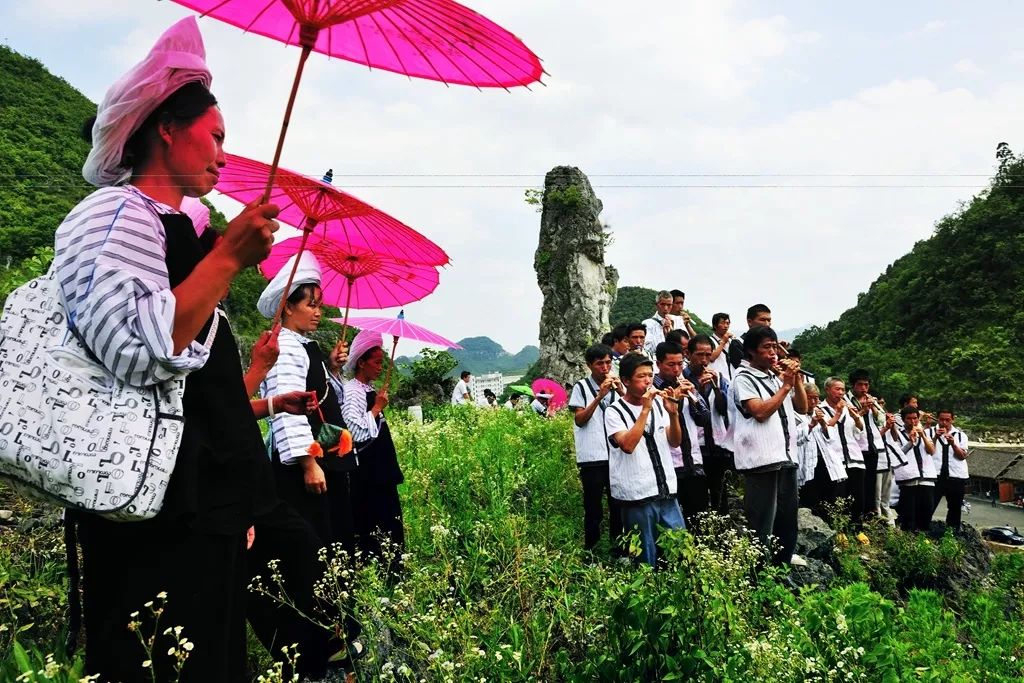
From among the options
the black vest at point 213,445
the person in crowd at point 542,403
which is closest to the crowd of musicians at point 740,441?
the black vest at point 213,445

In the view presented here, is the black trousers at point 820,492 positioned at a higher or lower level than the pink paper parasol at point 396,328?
lower

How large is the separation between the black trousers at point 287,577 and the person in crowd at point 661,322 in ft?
22.9

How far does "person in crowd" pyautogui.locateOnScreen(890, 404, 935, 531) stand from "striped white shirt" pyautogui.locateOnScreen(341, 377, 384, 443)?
27.2 feet

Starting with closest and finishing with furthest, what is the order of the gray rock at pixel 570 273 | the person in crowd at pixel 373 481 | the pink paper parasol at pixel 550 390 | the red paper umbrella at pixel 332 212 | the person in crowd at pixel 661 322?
the red paper umbrella at pixel 332 212 → the person in crowd at pixel 373 481 → the person in crowd at pixel 661 322 → the pink paper parasol at pixel 550 390 → the gray rock at pixel 570 273

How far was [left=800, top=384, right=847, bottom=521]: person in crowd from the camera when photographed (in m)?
7.81

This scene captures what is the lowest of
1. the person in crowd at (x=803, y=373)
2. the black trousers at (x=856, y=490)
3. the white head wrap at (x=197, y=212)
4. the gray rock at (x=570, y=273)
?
the black trousers at (x=856, y=490)

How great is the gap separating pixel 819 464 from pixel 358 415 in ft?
20.0

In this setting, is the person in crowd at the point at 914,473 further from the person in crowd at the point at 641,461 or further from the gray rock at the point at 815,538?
the person in crowd at the point at 641,461

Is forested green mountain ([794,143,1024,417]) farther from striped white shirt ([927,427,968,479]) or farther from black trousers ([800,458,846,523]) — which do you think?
black trousers ([800,458,846,523])

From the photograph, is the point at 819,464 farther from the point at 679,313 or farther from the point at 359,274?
the point at 359,274

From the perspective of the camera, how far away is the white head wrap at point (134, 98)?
5.58 ft

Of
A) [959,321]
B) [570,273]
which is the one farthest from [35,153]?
[959,321]

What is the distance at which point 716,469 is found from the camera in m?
7.00

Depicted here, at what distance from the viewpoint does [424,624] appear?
2855 millimetres
